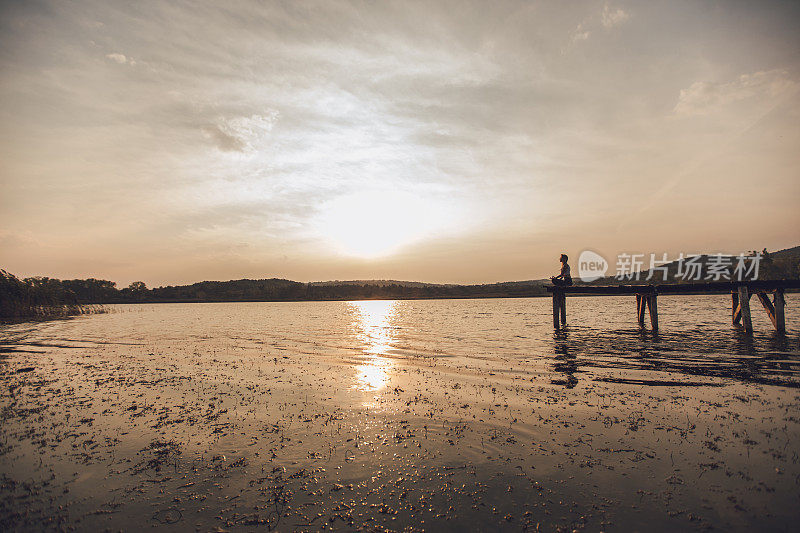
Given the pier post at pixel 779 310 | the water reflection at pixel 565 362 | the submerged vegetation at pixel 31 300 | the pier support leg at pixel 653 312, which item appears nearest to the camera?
the water reflection at pixel 565 362

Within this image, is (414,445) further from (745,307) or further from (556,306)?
(745,307)

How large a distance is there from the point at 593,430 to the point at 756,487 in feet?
9.63

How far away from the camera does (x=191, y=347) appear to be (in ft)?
80.4

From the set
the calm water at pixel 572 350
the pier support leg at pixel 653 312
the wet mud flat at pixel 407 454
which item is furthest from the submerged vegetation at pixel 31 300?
the pier support leg at pixel 653 312

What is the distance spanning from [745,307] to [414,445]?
27175 millimetres

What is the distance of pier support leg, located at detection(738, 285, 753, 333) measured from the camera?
930 inches

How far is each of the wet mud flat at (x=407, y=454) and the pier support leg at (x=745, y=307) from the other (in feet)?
50.8

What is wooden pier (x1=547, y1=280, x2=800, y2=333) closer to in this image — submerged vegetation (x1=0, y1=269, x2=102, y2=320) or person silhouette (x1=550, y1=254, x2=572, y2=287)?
person silhouette (x1=550, y1=254, x2=572, y2=287)

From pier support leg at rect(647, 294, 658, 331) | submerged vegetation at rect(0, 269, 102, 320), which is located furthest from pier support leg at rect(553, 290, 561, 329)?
submerged vegetation at rect(0, 269, 102, 320)

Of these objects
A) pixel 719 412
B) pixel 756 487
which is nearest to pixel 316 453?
pixel 756 487

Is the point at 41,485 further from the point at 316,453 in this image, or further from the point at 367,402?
the point at 367,402

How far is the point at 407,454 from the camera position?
7.57 meters

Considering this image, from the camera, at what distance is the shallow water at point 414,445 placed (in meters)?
5.56

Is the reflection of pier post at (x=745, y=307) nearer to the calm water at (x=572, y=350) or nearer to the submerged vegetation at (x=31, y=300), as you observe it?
the calm water at (x=572, y=350)
